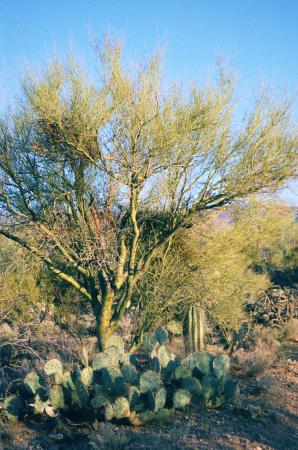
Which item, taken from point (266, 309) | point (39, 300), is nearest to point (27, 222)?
point (39, 300)

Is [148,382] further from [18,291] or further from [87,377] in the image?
[18,291]

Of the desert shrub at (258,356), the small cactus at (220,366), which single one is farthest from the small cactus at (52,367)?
the desert shrub at (258,356)

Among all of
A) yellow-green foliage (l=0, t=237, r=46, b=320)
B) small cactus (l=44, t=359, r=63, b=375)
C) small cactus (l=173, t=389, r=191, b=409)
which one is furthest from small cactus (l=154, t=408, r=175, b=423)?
yellow-green foliage (l=0, t=237, r=46, b=320)

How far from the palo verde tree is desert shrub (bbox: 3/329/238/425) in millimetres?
2195

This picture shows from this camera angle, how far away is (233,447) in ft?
19.8

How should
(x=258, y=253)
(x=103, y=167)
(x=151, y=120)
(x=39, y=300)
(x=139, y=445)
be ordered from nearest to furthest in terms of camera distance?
(x=139, y=445), (x=151, y=120), (x=103, y=167), (x=39, y=300), (x=258, y=253)

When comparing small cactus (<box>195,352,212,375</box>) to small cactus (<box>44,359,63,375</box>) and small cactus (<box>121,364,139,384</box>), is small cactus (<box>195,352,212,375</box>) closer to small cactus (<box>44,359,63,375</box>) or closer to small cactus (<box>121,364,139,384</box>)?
small cactus (<box>121,364,139,384</box>)

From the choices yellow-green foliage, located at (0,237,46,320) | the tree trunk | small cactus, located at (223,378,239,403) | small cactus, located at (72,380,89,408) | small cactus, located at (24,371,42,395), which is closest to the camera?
small cactus, located at (72,380,89,408)

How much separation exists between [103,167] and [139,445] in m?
4.87

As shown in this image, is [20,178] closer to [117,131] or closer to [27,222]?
[27,222]

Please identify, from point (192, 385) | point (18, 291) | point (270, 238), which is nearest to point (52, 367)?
point (192, 385)

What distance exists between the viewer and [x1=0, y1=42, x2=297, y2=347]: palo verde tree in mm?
8867

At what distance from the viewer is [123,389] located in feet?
22.6

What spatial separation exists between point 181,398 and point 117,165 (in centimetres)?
416
